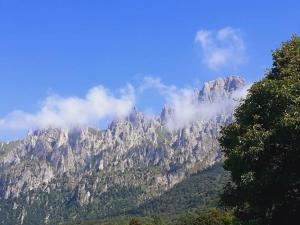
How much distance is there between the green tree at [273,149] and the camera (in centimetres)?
3916

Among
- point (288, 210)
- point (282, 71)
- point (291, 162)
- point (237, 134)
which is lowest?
point (288, 210)

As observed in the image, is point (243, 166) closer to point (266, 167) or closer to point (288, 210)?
point (266, 167)

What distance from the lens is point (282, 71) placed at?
4591cm

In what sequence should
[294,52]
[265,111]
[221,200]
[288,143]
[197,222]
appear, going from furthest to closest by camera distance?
[197,222] < [221,200] < [294,52] < [265,111] < [288,143]

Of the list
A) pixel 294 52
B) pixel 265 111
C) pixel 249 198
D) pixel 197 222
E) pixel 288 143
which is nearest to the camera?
pixel 288 143

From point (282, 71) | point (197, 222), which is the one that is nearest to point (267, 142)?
point (282, 71)

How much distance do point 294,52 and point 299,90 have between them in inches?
336

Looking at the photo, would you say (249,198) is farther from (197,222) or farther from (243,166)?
(197,222)

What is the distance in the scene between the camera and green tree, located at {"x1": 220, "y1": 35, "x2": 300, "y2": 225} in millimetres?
39156

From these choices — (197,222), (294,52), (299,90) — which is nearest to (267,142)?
(299,90)

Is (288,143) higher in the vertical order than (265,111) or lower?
lower

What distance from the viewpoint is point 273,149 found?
41.9 meters

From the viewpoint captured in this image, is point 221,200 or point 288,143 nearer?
point 288,143

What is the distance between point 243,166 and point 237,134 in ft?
21.4
